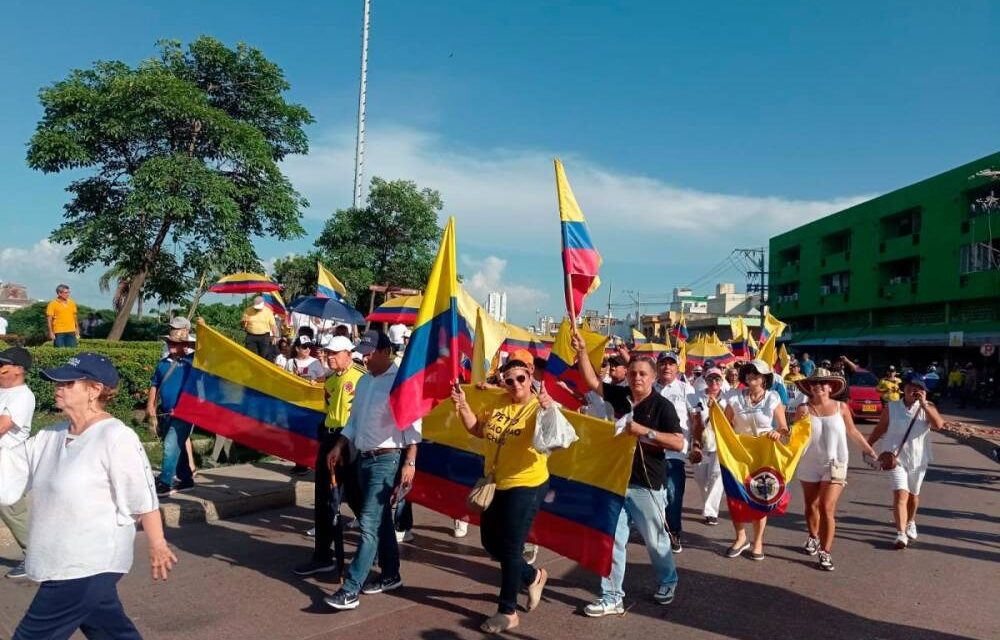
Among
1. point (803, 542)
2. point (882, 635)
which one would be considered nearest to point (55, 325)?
point (803, 542)

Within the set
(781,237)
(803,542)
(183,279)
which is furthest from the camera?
(781,237)

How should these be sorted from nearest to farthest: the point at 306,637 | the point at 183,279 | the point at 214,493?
the point at 306,637, the point at 214,493, the point at 183,279

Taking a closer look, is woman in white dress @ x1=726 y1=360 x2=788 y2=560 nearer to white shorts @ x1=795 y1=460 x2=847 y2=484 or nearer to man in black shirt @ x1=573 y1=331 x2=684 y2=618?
white shorts @ x1=795 y1=460 x2=847 y2=484

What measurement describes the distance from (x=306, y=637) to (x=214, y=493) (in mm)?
3763

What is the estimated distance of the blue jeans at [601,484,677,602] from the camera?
5164mm

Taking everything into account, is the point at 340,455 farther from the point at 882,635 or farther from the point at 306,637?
the point at 882,635

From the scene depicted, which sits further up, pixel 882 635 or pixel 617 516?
pixel 617 516

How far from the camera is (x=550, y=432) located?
4.58 m

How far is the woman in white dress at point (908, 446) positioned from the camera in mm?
7254

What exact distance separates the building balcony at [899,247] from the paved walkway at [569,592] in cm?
3939

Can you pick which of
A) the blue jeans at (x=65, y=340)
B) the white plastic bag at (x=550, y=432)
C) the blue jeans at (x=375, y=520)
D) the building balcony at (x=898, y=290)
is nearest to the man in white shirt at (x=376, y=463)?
the blue jeans at (x=375, y=520)

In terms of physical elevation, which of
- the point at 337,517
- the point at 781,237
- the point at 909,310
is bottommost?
the point at 337,517

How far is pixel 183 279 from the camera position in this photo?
20.7m

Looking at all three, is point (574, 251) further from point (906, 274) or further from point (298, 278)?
point (906, 274)
